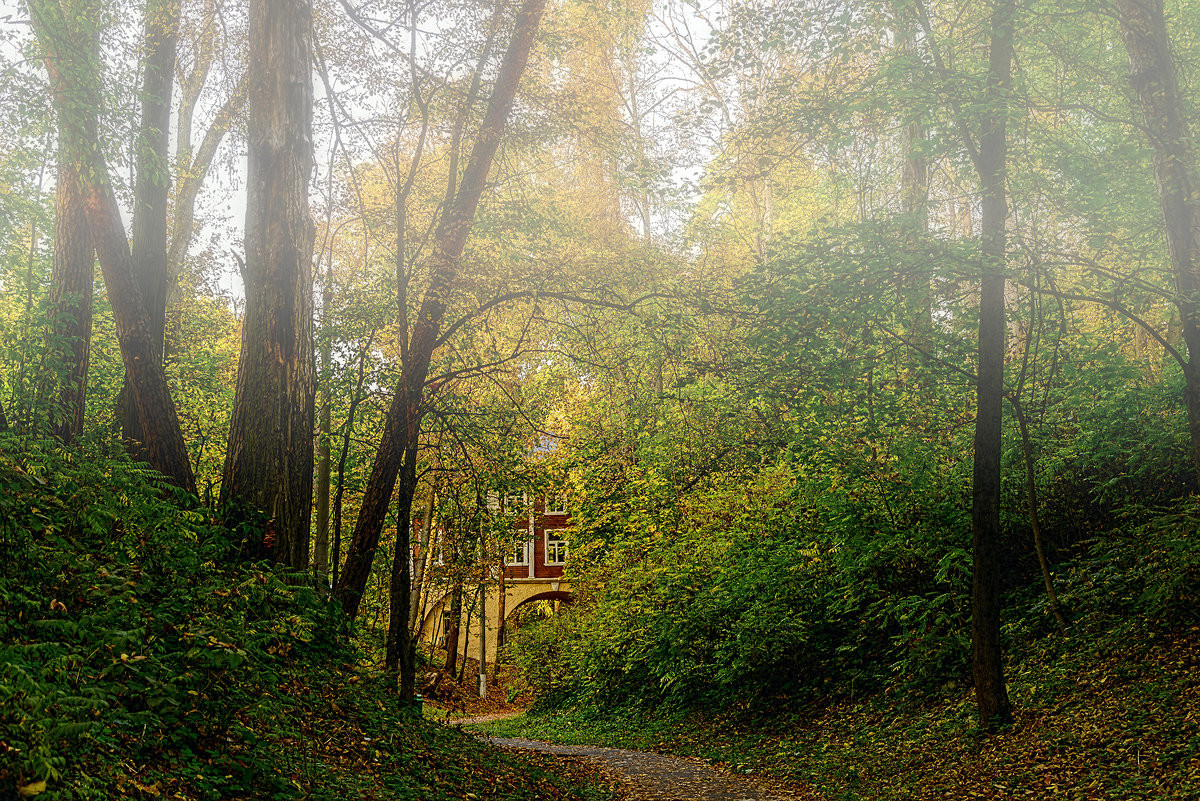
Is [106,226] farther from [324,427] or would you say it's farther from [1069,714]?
[1069,714]

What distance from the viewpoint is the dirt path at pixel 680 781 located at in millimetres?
9320

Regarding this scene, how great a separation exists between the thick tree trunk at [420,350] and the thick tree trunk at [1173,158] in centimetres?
672

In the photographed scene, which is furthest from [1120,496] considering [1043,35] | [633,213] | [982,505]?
[633,213]

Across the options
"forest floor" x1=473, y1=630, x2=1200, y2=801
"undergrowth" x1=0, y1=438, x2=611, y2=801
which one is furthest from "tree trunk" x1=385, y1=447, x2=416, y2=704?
"forest floor" x1=473, y1=630, x2=1200, y2=801

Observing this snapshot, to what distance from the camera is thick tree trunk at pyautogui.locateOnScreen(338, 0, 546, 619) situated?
32.0 feet

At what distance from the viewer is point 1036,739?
26.0ft

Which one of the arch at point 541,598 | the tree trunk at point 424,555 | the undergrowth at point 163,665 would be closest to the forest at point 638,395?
the undergrowth at point 163,665

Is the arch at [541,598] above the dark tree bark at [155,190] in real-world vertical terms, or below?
below

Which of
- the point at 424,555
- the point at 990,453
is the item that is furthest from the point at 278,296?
the point at 424,555

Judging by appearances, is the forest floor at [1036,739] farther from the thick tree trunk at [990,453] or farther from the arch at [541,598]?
the arch at [541,598]

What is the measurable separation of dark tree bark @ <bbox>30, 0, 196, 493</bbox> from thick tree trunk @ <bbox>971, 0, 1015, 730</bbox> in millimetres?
8051

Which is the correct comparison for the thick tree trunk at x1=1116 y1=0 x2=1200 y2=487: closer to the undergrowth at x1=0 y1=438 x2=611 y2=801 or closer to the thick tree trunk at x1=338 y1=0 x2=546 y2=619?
the thick tree trunk at x1=338 y1=0 x2=546 y2=619

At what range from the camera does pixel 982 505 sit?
8.68 metres

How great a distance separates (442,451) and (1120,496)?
352 inches
